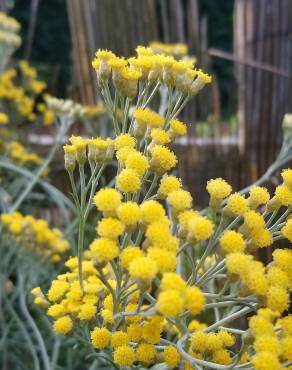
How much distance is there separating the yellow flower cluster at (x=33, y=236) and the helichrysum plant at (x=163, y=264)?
0.53 meters

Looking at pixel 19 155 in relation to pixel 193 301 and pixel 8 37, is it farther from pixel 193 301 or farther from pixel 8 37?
pixel 193 301

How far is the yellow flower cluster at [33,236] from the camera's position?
4.42ft

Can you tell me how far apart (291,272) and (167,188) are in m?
0.17

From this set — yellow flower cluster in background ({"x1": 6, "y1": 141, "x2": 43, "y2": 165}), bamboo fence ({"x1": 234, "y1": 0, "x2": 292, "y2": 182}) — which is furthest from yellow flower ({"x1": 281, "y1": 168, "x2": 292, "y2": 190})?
bamboo fence ({"x1": 234, "y1": 0, "x2": 292, "y2": 182})

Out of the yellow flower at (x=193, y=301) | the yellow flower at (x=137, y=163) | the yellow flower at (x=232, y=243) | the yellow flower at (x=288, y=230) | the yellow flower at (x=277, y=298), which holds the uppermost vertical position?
the yellow flower at (x=137, y=163)

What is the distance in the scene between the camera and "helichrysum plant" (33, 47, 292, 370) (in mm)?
635

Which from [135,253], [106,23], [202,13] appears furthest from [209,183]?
[202,13]

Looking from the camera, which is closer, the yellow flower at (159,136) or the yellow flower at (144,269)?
the yellow flower at (144,269)

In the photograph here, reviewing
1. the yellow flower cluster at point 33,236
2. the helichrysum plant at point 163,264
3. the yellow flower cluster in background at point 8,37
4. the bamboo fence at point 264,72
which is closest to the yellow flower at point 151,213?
the helichrysum plant at point 163,264

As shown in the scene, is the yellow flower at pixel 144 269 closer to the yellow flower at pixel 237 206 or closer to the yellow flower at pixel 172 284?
the yellow flower at pixel 172 284

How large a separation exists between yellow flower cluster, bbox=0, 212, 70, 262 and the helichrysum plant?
525 mm

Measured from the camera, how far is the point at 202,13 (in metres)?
9.65

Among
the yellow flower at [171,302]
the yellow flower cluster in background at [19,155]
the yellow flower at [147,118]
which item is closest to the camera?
the yellow flower at [171,302]

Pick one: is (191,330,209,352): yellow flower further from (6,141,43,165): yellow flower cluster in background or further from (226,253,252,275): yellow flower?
(6,141,43,165): yellow flower cluster in background
